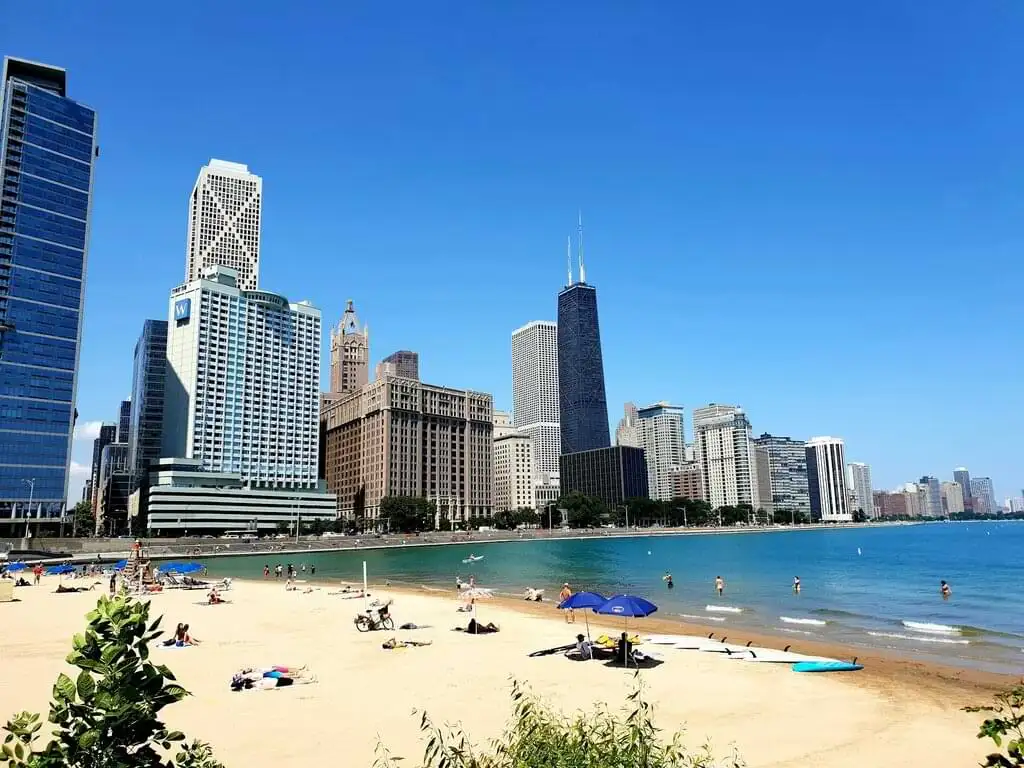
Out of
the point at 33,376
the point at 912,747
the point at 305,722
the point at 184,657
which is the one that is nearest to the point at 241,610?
the point at 184,657

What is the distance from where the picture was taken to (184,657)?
27875 millimetres

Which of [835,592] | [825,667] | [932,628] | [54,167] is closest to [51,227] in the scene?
[54,167]

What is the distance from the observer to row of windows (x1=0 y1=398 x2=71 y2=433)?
147 meters

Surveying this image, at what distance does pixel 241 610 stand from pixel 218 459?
6671 inches

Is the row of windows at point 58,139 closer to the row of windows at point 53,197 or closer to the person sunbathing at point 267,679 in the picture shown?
the row of windows at point 53,197

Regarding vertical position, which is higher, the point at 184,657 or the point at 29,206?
the point at 29,206

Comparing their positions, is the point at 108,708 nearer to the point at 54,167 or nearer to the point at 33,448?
the point at 33,448

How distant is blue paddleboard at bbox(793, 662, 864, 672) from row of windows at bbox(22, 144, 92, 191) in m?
188

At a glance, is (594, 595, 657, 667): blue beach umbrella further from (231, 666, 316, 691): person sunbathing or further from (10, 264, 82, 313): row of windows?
(10, 264, 82, 313): row of windows

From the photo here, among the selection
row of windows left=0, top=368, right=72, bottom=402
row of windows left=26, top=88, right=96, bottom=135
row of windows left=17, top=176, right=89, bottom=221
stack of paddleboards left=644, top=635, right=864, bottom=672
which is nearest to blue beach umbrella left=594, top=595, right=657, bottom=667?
stack of paddleboards left=644, top=635, right=864, bottom=672

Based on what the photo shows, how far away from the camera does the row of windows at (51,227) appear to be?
153750mm

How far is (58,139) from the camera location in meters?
162

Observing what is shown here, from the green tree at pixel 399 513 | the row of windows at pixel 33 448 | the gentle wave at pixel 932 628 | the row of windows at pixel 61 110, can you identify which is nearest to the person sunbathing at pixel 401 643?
the gentle wave at pixel 932 628

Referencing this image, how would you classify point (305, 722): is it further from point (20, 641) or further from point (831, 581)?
point (831, 581)
